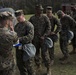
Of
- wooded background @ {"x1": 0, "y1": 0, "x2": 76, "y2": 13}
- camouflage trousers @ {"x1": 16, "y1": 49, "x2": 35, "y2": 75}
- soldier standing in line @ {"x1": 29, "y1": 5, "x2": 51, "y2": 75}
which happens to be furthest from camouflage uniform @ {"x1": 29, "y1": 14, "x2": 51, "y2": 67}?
wooded background @ {"x1": 0, "y1": 0, "x2": 76, "y2": 13}

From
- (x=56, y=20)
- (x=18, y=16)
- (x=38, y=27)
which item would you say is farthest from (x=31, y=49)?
(x=56, y=20)

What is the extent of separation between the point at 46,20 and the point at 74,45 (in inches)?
127

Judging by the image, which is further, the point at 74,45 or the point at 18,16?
the point at 74,45

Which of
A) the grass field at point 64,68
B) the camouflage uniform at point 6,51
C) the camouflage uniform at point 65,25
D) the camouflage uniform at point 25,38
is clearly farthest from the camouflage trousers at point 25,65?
the camouflage uniform at point 65,25

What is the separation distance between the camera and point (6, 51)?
5000 mm

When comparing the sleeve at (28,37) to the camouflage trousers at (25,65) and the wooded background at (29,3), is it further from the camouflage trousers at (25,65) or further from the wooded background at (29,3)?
the wooded background at (29,3)

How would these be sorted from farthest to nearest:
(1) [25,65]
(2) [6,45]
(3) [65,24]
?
(3) [65,24] → (1) [25,65] → (2) [6,45]

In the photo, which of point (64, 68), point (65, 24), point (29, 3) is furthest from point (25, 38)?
point (29, 3)

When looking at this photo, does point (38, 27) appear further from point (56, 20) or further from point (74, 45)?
point (74, 45)

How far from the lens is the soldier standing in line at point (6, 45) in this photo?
4.95 m

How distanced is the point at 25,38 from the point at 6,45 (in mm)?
1450

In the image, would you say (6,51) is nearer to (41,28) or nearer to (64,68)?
(41,28)

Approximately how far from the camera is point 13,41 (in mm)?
5070

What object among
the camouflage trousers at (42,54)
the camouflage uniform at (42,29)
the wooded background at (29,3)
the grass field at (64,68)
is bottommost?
the wooded background at (29,3)
